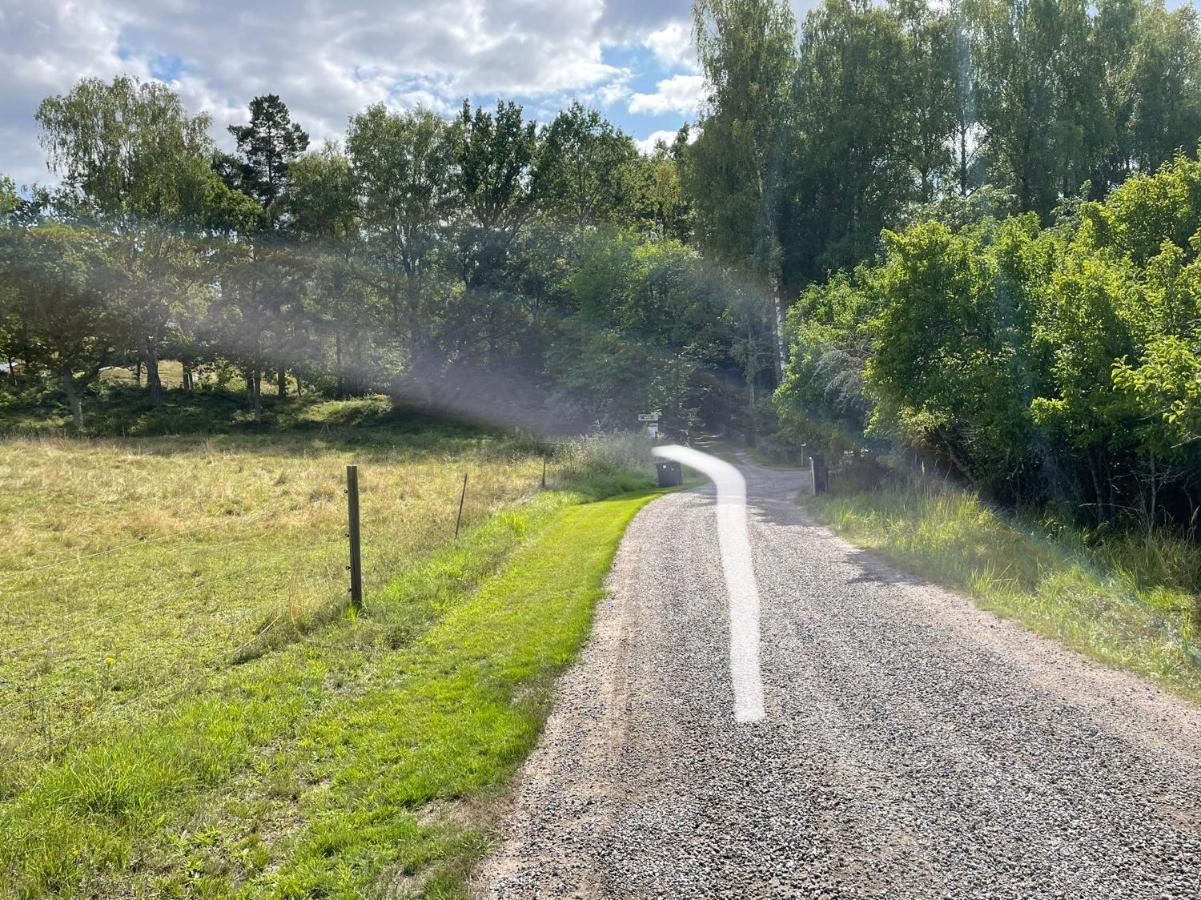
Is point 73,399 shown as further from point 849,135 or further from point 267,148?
point 849,135

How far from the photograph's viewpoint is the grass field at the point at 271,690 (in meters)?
4.00

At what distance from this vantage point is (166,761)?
16.4 feet

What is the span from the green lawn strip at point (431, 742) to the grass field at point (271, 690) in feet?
0.06

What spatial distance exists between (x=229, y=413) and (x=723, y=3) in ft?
136

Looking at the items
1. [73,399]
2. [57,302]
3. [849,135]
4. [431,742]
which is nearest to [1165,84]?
[849,135]

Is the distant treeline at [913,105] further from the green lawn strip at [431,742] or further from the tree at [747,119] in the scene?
the green lawn strip at [431,742]

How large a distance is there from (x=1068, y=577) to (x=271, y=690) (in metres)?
9.07

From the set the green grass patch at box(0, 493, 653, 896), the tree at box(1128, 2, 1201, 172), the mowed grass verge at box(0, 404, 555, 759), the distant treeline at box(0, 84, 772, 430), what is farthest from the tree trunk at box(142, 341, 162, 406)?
the tree at box(1128, 2, 1201, 172)

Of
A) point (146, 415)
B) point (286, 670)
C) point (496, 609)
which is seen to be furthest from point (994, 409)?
point (146, 415)

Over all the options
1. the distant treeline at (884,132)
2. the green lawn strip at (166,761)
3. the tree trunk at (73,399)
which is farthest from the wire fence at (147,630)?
the tree trunk at (73,399)

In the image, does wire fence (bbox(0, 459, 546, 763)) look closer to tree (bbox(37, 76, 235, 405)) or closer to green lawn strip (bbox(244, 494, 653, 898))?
green lawn strip (bbox(244, 494, 653, 898))

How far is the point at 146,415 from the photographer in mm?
46875

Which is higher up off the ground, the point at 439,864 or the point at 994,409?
the point at 994,409

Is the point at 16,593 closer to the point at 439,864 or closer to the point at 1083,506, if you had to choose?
the point at 439,864
